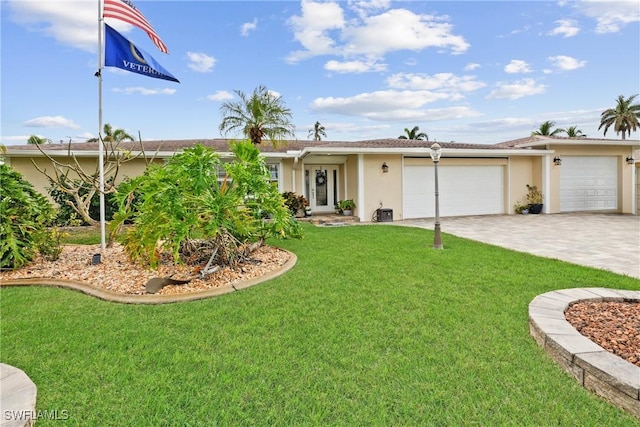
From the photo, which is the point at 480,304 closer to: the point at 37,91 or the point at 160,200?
the point at 160,200

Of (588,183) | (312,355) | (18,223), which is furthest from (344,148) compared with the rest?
(588,183)

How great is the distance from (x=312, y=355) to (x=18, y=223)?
635cm

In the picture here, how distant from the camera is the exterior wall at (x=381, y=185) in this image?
14297 millimetres

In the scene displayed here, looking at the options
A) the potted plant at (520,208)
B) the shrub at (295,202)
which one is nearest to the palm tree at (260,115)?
the shrub at (295,202)

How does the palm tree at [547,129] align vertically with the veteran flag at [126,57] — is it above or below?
above

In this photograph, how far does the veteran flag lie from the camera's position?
281 inches

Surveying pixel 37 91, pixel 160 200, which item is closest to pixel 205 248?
pixel 160 200

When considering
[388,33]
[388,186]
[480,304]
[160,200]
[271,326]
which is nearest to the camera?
[271,326]

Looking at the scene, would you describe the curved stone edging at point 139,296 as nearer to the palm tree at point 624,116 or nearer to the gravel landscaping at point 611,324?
the gravel landscaping at point 611,324

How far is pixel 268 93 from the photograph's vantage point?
1599 centimetres

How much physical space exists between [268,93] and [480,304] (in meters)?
14.1

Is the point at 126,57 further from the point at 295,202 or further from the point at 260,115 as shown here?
the point at 260,115

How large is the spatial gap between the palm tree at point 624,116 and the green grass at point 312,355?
4510 cm

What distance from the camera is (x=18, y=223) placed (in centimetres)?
630
